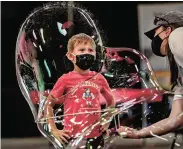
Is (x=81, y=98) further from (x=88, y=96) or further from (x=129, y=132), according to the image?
(x=129, y=132)

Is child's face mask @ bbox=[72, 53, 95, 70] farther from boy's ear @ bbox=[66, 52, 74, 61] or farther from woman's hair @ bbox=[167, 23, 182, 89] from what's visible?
woman's hair @ bbox=[167, 23, 182, 89]

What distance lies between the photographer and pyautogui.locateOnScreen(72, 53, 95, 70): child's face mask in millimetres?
1012

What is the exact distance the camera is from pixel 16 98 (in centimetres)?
146

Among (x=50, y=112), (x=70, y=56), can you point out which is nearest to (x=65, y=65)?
(x=70, y=56)

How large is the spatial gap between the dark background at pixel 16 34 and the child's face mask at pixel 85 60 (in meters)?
0.08

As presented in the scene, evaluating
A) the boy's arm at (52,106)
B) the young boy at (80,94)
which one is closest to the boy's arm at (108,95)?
the young boy at (80,94)

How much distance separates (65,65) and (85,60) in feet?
0.21

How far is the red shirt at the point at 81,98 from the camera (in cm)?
101

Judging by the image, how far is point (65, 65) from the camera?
41.0 inches

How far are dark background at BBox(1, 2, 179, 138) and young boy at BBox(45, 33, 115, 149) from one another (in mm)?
89

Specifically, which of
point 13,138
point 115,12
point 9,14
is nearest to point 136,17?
point 115,12

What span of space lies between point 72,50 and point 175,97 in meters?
0.29

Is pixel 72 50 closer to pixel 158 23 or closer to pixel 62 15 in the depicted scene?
pixel 62 15

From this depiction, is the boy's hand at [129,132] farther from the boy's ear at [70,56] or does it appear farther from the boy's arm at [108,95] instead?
the boy's ear at [70,56]
